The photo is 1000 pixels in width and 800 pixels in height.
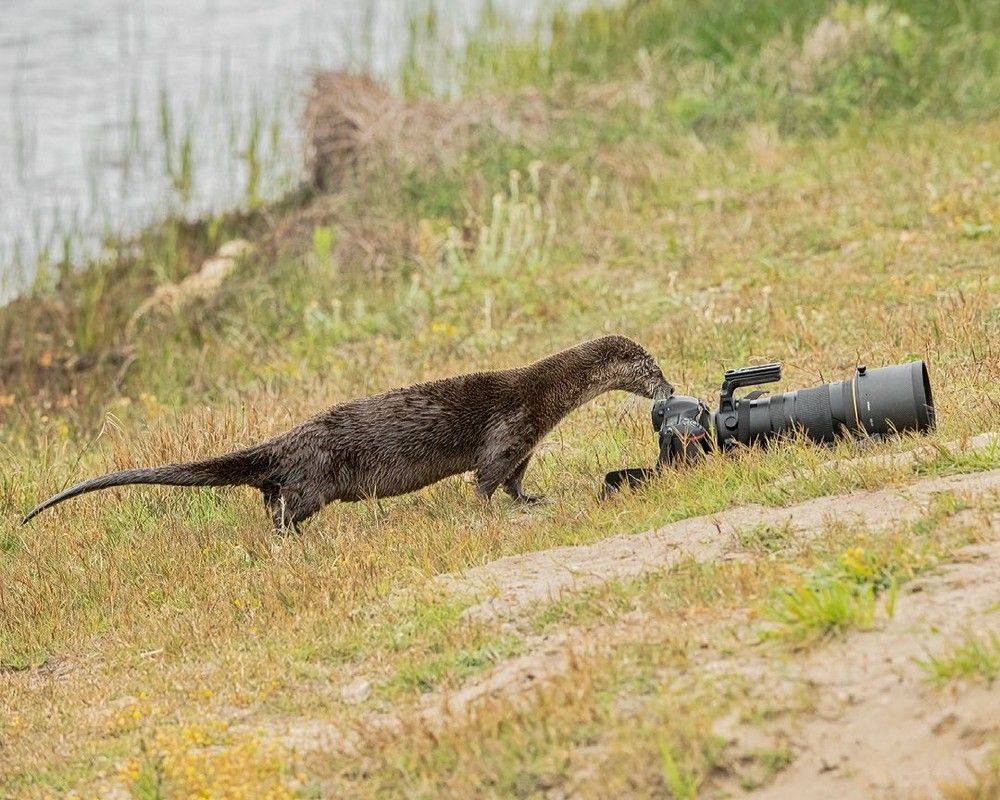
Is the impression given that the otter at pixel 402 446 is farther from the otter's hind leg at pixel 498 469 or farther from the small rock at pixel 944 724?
the small rock at pixel 944 724

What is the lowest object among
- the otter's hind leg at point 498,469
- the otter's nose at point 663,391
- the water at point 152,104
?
the otter's hind leg at point 498,469

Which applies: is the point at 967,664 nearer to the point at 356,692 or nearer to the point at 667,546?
the point at 667,546

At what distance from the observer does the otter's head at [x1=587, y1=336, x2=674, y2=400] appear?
6.98m

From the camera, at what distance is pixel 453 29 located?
15602mm

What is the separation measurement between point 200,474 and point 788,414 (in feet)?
8.10

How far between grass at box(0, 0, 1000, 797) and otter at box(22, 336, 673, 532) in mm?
179

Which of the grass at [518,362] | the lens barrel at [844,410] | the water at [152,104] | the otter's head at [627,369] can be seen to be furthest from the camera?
the water at [152,104]

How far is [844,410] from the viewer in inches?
239

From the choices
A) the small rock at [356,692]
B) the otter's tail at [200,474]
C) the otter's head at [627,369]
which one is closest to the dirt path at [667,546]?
the small rock at [356,692]

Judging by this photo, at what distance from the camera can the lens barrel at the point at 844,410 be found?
5.97 meters

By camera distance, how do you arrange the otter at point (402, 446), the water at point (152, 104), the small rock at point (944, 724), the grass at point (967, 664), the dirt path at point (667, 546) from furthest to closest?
the water at point (152, 104)
the otter at point (402, 446)
the dirt path at point (667, 546)
the grass at point (967, 664)
the small rock at point (944, 724)

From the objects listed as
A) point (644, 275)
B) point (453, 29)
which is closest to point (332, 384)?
point (644, 275)

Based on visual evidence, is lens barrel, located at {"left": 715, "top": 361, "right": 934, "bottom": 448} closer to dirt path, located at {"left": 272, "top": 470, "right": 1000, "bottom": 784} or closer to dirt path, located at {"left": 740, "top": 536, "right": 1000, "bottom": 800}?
dirt path, located at {"left": 272, "top": 470, "right": 1000, "bottom": 784}

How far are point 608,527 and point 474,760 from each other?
1.94 meters
